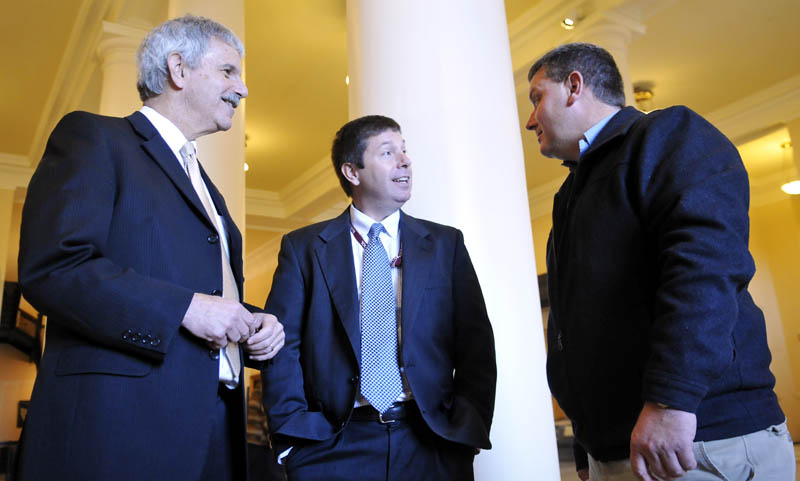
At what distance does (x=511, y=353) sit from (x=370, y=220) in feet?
2.22

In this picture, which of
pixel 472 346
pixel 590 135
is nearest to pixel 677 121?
pixel 590 135

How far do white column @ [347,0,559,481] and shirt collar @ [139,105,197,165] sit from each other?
945 mm

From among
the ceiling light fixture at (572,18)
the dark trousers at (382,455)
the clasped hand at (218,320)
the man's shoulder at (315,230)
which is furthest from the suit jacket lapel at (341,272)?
the ceiling light fixture at (572,18)

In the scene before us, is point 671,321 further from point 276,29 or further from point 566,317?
point 276,29

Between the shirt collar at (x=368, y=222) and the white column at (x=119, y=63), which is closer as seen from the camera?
the shirt collar at (x=368, y=222)

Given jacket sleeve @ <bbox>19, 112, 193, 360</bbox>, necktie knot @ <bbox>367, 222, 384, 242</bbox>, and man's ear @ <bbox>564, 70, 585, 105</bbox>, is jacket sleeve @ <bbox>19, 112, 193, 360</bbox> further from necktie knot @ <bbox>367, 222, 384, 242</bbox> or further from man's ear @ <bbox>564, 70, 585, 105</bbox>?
man's ear @ <bbox>564, 70, 585, 105</bbox>

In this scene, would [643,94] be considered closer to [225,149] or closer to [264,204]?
[225,149]

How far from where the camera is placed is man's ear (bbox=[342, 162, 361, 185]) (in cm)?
244

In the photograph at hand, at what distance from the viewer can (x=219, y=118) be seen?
1.97 meters

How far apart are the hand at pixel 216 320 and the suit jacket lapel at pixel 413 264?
0.60 metres

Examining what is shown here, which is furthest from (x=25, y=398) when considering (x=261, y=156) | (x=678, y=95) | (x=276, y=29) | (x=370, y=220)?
(x=370, y=220)

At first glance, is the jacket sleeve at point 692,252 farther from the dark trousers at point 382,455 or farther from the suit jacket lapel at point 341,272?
the suit jacket lapel at point 341,272

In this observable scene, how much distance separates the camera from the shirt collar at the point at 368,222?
2.32 metres

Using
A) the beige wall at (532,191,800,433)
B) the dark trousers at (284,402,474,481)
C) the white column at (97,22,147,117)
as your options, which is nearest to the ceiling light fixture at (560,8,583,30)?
the white column at (97,22,147,117)
